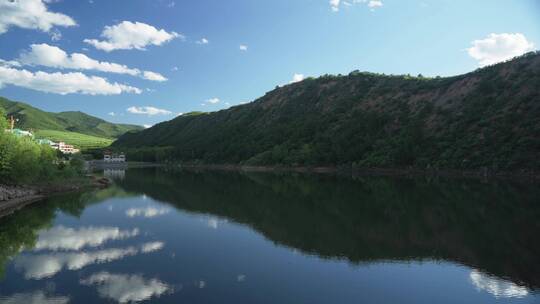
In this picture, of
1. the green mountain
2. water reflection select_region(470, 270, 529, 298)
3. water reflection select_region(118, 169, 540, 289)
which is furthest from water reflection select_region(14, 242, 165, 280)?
the green mountain

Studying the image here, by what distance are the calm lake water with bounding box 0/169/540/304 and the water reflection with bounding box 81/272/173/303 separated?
48mm

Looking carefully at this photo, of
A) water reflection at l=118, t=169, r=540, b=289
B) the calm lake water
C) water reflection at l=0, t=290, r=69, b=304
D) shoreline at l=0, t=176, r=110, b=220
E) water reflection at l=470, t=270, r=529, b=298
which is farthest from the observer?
shoreline at l=0, t=176, r=110, b=220

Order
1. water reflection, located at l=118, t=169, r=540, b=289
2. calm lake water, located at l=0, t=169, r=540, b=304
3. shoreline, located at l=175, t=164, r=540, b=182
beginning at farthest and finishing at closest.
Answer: shoreline, located at l=175, t=164, r=540, b=182
water reflection, located at l=118, t=169, r=540, b=289
calm lake water, located at l=0, t=169, r=540, b=304

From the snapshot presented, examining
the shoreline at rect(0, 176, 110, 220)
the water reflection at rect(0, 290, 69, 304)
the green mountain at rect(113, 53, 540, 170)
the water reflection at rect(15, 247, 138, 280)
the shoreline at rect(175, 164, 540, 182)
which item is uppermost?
the green mountain at rect(113, 53, 540, 170)

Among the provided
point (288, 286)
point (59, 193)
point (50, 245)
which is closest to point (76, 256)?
point (50, 245)

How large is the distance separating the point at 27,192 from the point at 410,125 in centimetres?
9964

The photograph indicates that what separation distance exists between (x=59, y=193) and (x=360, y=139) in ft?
305

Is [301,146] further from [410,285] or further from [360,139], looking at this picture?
[410,285]

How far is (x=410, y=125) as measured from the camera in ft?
387

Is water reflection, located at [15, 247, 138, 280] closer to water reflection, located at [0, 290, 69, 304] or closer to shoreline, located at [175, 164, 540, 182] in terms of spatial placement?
water reflection, located at [0, 290, 69, 304]

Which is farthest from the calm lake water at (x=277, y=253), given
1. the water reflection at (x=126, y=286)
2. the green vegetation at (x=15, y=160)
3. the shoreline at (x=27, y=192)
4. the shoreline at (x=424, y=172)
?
the shoreline at (x=424, y=172)

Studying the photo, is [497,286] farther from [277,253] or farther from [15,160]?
[15,160]

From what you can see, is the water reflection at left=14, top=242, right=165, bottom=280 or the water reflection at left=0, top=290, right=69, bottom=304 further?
the water reflection at left=14, top=242, right=165, bottom=280

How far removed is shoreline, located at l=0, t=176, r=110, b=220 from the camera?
4178cm
